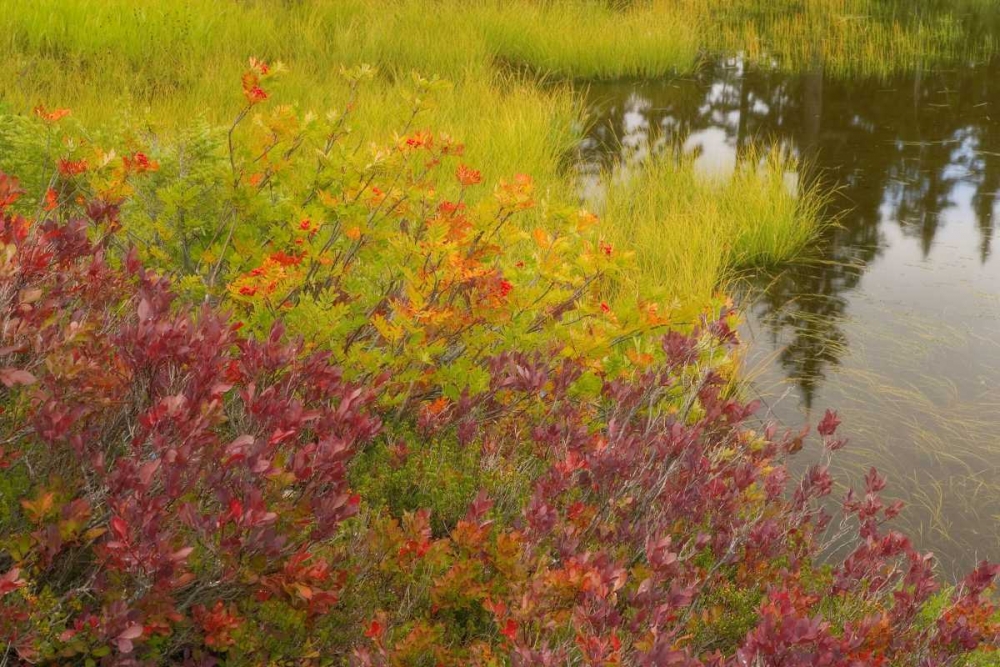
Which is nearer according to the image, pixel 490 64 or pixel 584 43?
pixel 490 64

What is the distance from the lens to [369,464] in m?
2.84

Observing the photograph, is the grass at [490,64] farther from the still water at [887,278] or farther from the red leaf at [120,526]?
the red leaf at [120,526]

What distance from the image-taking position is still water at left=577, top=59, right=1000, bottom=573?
4.35 meters

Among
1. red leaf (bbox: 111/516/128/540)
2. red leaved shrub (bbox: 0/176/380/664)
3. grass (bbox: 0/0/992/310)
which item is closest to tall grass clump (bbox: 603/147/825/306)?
grass (bbox: 0/0/992/310)

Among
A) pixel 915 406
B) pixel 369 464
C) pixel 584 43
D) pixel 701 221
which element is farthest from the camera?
pixel 584 43

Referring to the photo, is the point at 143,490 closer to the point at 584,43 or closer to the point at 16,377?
the point at 16,377

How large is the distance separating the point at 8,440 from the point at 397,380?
1.25 m

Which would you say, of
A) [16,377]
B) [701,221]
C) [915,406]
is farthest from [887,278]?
[16,377]

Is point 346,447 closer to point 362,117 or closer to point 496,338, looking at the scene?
point 496,338

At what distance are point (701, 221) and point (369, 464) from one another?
14.9 ft

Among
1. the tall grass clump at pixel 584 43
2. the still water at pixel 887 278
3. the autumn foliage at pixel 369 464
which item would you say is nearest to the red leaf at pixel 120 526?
the autumn foliage at pixel 369 464

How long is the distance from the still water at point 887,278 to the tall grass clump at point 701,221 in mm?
239

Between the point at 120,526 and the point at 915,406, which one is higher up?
the point at 120,526

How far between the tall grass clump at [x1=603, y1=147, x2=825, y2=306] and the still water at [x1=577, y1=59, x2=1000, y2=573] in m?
0.24
